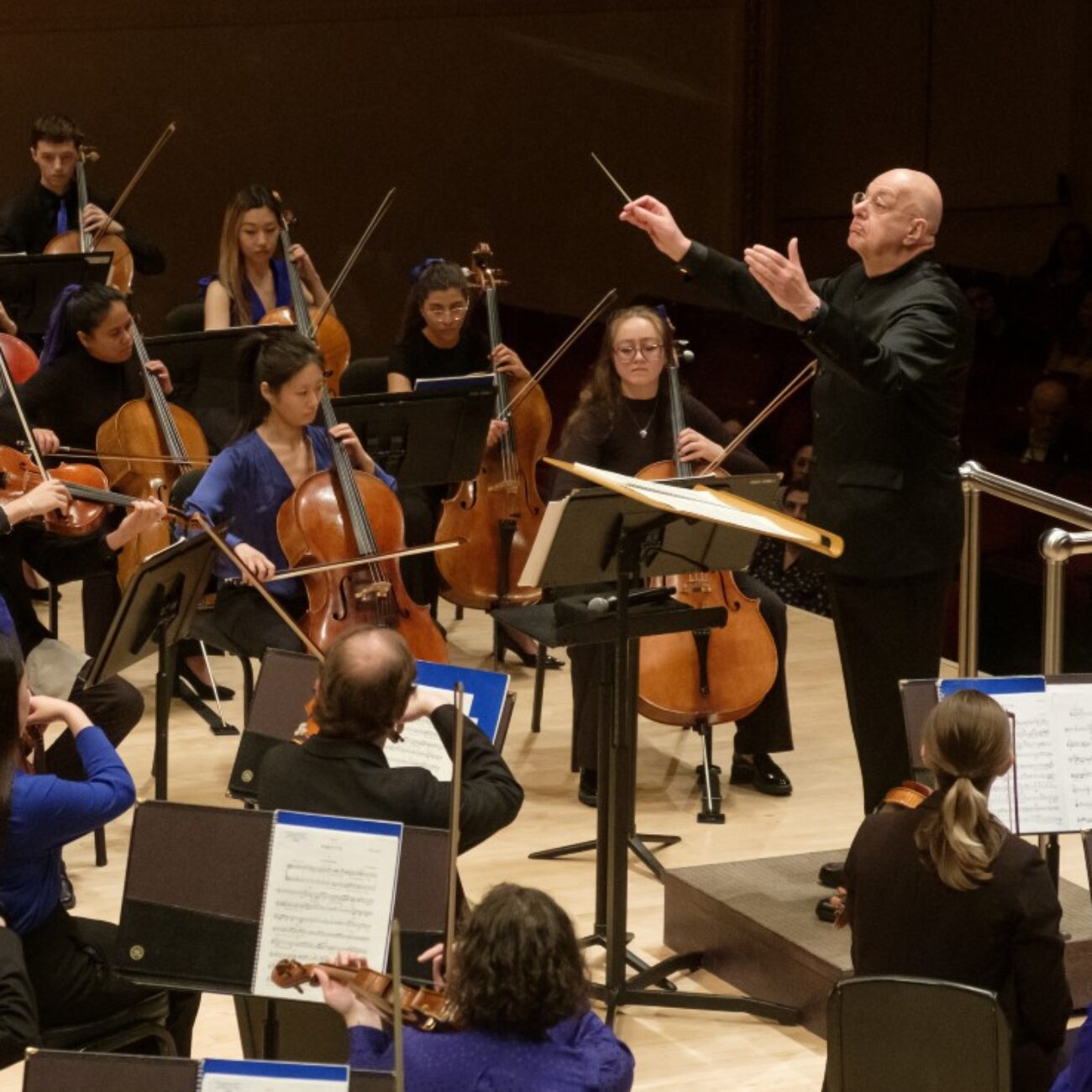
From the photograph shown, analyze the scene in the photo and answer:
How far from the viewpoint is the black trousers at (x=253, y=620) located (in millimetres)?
4590

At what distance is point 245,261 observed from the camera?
233 inches

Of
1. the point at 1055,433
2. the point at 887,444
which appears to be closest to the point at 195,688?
the point at 887,444

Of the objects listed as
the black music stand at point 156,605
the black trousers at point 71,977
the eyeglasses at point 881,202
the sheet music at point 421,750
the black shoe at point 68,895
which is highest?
the eyeglasses at point 881,202

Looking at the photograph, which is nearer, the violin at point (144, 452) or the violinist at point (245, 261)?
the violin at point (144, 452)

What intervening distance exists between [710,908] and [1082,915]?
2.31ft

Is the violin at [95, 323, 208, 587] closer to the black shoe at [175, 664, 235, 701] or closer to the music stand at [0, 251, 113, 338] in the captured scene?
the black shoe at [175, 664, 235, 701]

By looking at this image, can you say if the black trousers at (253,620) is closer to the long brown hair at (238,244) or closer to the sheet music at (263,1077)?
→ the long brown hair at (238,244)

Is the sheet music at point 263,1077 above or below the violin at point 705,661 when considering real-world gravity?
below

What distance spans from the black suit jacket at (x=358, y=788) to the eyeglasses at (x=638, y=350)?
1871 millimetres

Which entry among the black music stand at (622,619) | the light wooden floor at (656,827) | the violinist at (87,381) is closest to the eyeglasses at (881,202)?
the black music stand at (622,619)

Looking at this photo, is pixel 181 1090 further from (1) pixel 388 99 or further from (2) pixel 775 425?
(1) pixel 388 99

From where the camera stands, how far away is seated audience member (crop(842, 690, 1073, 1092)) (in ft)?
8.87

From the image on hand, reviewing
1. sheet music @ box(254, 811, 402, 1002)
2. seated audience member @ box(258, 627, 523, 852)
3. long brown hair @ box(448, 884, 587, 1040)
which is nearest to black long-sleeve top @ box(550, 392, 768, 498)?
seated audience member @ box(258, 627, 523, 852)

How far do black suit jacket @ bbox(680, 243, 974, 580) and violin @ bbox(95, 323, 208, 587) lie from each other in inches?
74.6
